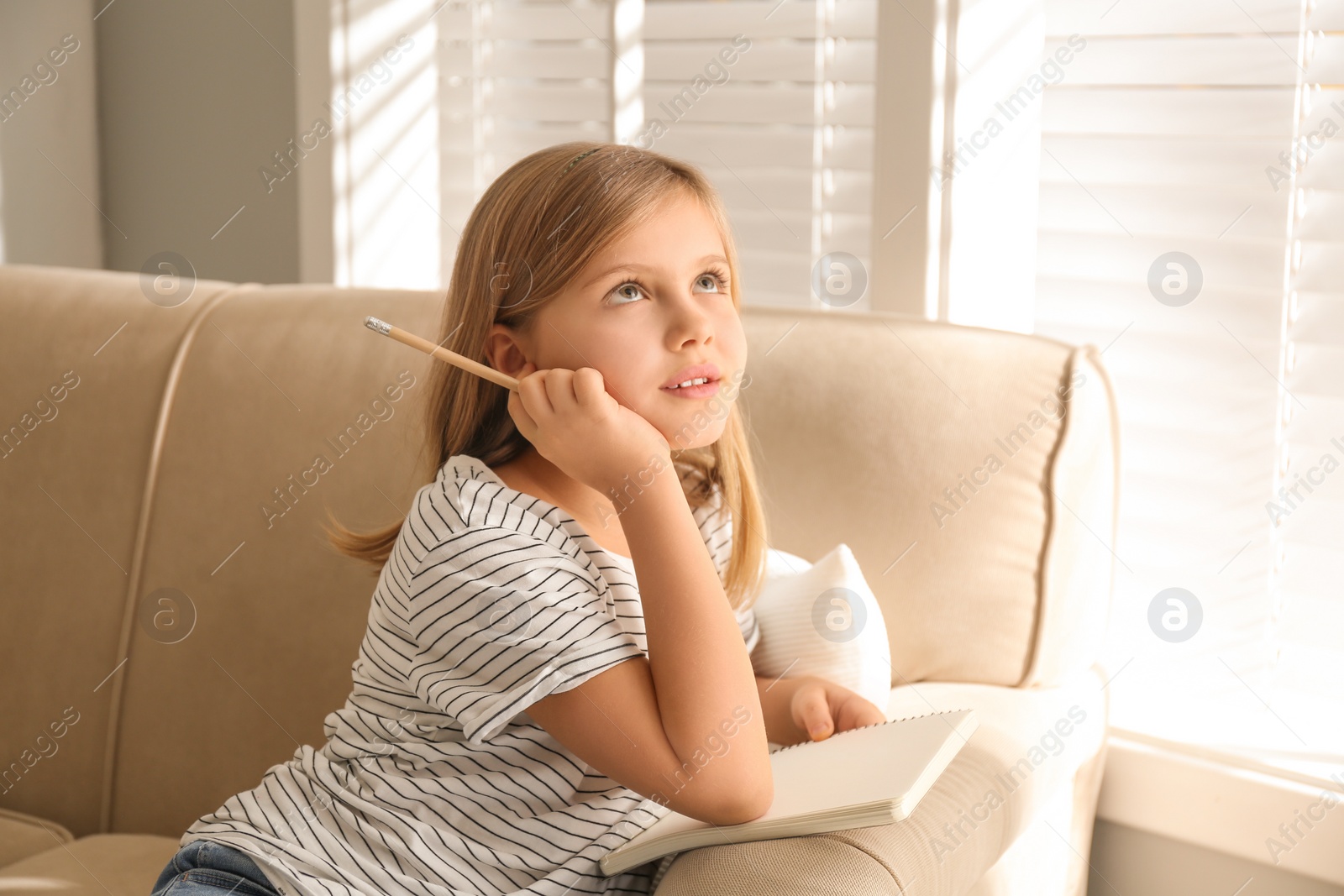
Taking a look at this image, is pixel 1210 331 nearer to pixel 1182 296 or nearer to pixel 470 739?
pixel 1182 296

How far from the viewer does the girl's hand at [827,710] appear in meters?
1.01

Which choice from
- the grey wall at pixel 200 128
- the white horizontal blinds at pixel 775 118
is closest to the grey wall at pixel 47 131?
the grey wall at pixel 200 128

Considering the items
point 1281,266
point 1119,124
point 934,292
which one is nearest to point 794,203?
point 934,292

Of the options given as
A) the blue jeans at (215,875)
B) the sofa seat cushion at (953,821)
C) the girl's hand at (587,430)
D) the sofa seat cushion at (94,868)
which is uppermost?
the girl's hand at (587,430)

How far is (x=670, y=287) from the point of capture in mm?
958

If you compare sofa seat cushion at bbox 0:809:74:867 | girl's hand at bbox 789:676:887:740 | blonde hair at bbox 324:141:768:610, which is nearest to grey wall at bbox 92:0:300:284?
sofa seat cushion at bbox 0:809:74:867

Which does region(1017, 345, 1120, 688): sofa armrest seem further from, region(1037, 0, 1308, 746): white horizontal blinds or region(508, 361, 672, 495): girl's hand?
region(508, 361, 672, 495): girl's hand

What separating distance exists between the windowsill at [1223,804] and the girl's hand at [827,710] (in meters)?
0.51

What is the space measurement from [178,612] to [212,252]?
3.49 ft

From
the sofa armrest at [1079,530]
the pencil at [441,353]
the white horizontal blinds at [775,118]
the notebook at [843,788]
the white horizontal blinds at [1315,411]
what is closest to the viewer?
the notebook at [843,788]

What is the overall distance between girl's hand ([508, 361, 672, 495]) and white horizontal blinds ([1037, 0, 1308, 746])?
2.54 ft

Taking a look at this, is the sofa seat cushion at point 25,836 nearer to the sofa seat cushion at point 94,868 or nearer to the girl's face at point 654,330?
the sofa seat cushion at point 94,868

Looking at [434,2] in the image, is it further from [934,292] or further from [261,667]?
[261,667]

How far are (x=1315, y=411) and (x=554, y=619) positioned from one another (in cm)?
97
